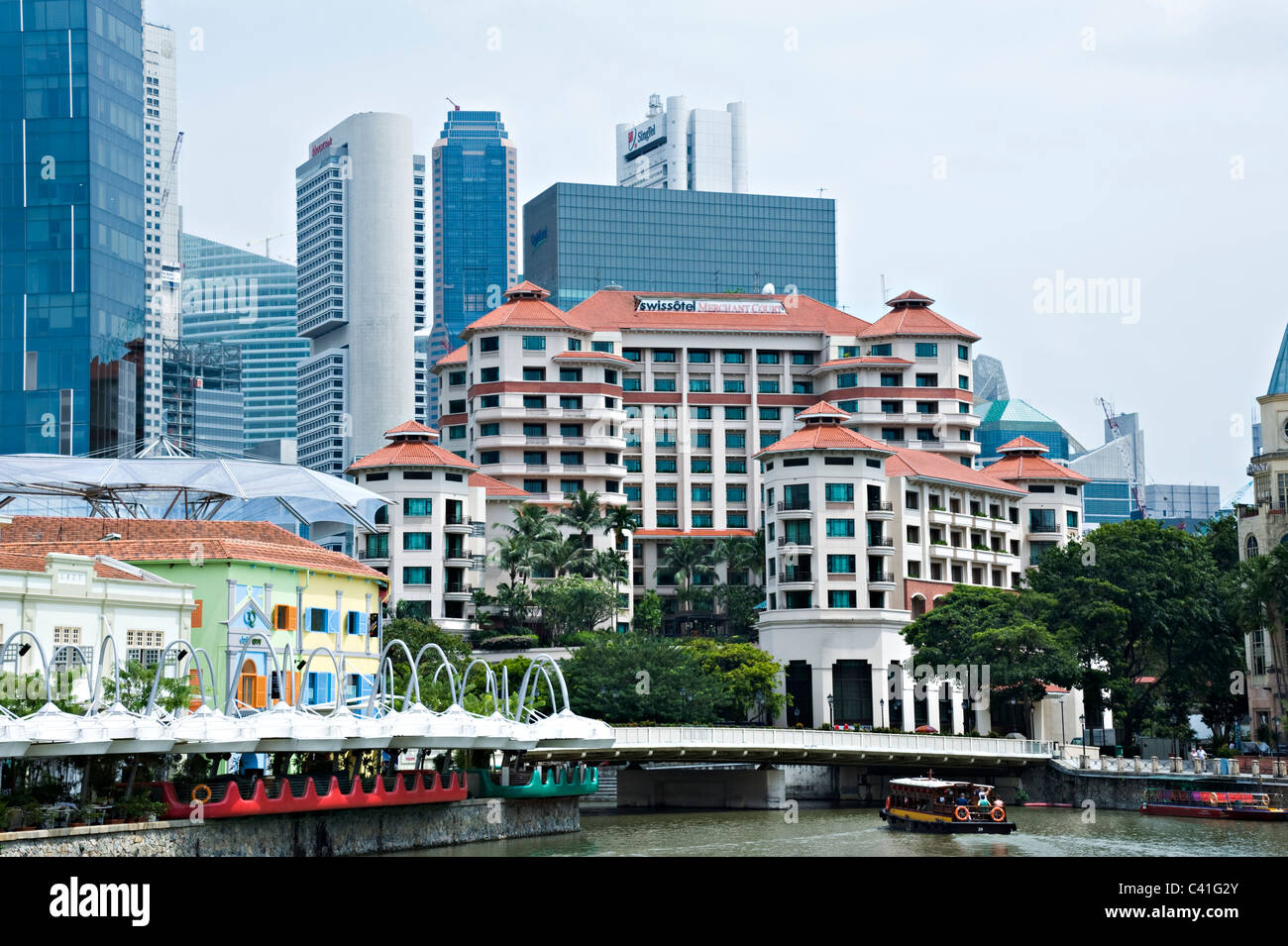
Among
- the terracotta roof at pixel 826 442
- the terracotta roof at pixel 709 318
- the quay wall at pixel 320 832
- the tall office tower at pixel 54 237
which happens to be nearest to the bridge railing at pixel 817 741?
the quay wall at pixel 320 832

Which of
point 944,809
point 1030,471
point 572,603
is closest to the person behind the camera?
point 944,809

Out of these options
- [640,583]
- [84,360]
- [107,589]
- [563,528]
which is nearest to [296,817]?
[107,589]

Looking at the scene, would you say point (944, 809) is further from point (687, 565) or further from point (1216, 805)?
point (687, 565)

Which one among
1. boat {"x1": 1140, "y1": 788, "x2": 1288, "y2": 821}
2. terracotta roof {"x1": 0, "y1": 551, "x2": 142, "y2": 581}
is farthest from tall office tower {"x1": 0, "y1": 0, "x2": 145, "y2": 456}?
boat {"x1": 1140, "y1": 788, "x2": 1288, "y2": 821}

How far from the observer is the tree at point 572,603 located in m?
138

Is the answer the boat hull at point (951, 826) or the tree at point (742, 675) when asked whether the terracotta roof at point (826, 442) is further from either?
the boat hull at point (951, 826)

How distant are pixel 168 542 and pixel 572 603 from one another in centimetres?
5991

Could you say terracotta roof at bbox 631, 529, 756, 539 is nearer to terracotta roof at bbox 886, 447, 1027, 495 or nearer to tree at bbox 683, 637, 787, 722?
terracotta roof at bbox 886, 447, 1027, 495

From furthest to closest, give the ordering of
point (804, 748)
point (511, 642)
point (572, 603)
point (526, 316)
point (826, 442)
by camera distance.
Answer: point (526, 316) < point (826, 442) < point (572, 603) < point (511, 642) < point (804, 748)

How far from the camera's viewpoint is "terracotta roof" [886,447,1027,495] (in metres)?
147

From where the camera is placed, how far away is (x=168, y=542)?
8050cm

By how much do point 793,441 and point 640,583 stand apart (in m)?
34.1

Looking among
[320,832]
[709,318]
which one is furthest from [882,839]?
[709,318]
